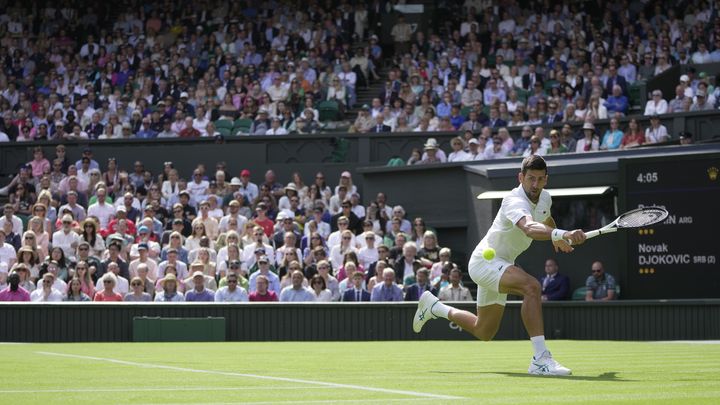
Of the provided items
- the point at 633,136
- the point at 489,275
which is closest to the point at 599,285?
the point at 633,136

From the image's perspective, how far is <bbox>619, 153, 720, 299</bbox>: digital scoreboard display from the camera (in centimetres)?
1794

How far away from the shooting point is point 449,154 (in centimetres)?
2553

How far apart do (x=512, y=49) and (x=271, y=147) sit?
663 cm

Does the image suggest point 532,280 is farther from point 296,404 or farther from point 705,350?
point 705,350

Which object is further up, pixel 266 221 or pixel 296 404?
pixel 266 221

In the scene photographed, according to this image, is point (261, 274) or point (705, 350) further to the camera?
point (261, 274)

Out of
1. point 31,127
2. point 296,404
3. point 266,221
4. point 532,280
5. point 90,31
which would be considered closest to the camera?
point 296,404

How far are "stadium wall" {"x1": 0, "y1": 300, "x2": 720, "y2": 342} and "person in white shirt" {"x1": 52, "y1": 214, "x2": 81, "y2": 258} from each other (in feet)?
11.0

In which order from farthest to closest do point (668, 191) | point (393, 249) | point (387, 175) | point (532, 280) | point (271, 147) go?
point (271, 147) → point (387, 175) → point (393, 249) → point (668, 191) → point (532, 280)

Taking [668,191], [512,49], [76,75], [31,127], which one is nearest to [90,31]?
[76,75]

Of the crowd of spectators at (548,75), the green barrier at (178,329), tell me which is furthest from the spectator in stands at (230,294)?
the crowd of spectators at (548,75)

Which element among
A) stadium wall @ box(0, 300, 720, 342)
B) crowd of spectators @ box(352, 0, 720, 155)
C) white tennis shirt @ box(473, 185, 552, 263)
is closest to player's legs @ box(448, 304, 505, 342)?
white tennis shirt @ box(473, 185, 552, 263)

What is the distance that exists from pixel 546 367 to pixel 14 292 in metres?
12.1

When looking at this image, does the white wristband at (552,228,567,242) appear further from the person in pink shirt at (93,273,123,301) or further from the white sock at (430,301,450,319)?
the person in pink shirt at (93,273,123,301)
